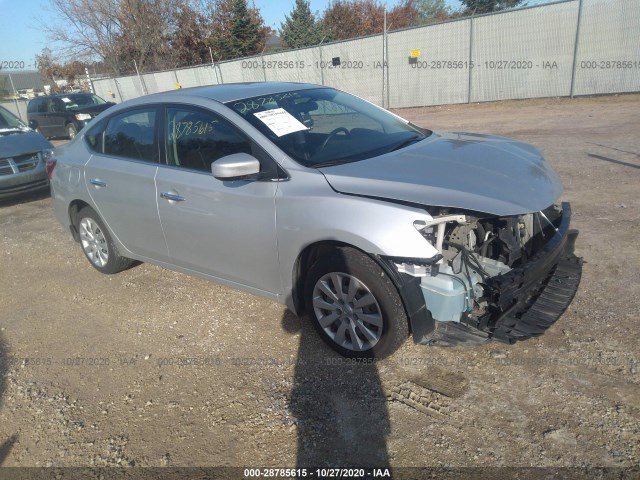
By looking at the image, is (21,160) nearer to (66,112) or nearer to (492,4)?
(66,112)

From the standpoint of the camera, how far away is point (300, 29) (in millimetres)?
38312

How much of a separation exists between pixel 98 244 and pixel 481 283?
3.80 meters

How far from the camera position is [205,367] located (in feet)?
10.8

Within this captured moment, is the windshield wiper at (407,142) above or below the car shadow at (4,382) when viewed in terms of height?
above

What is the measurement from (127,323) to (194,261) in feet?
2.76

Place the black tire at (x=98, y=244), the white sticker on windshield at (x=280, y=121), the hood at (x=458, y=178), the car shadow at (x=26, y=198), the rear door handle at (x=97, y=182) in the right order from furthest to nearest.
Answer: the car shadow at (x=26, y=198)
the black tire at (x=98, y=244)
the rear door handle at (x=97, y=182)
the white sticker on windshield at (x=280, y=121)
the hood at (x=458, y=178)

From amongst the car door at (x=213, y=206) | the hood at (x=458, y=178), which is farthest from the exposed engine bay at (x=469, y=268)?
the car door at (x=213, y=206)

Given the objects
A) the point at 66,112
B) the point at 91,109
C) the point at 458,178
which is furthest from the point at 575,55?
the point at 66,112

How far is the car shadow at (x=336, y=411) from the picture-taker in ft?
8.04

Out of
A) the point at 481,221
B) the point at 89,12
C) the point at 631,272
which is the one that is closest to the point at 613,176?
the point at 631,272

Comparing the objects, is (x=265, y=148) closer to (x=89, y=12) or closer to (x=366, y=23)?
(x=89, y=12)

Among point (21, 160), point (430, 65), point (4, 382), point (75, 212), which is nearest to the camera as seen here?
point (4, 382)

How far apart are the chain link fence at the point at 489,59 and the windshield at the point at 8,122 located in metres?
12.5

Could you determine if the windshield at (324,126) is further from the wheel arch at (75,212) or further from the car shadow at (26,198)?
the car shadow at (26,198)
